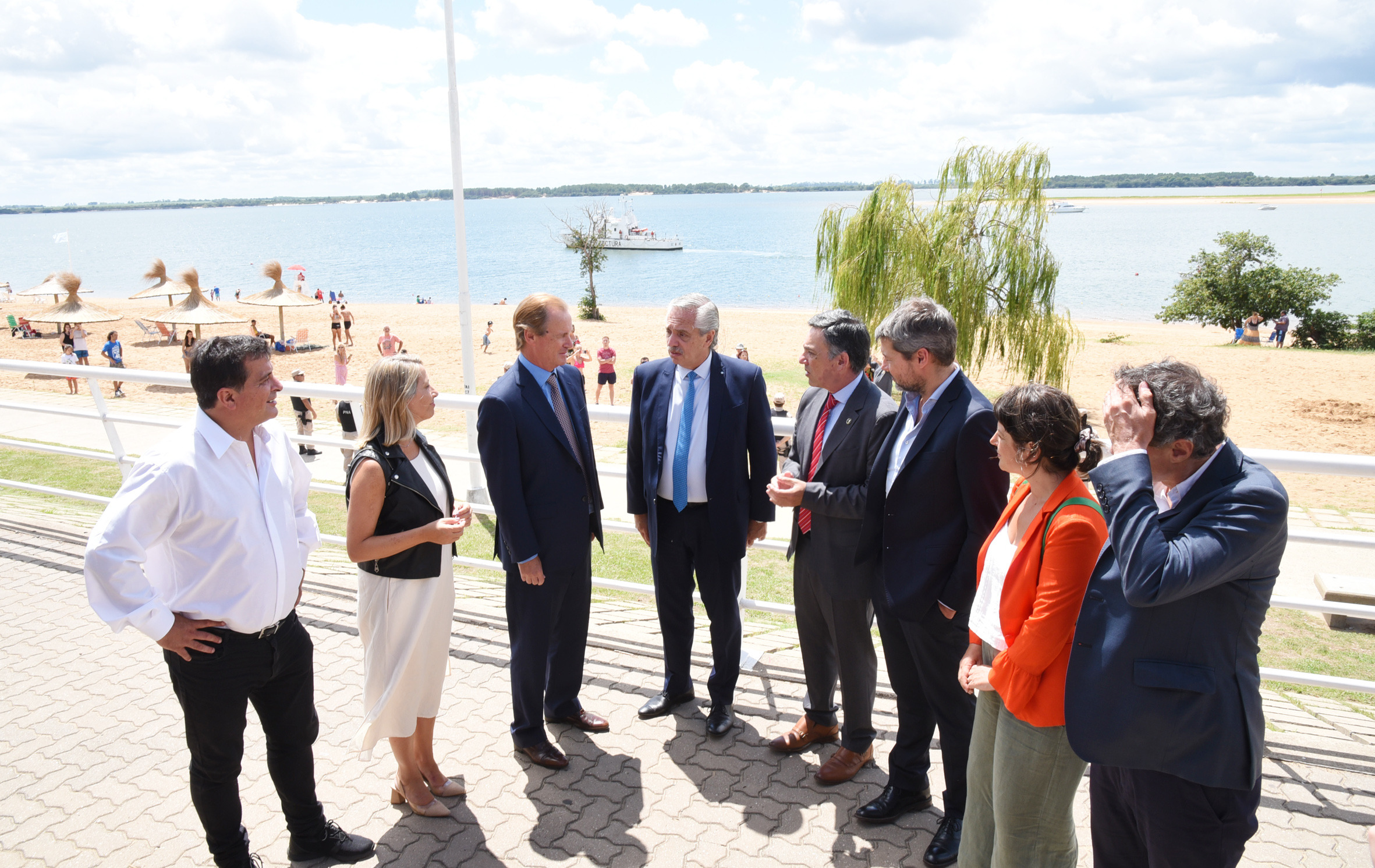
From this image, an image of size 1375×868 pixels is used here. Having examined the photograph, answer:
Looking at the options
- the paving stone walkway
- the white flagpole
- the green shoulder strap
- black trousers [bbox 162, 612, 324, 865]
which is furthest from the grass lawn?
black trousers [bbox 162, 612, 324, 865]

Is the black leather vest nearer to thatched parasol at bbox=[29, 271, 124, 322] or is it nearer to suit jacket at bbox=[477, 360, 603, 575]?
suit jacket at bbox=[477, 360, 603, 575]

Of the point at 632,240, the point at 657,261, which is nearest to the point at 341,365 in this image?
the point at 657,261

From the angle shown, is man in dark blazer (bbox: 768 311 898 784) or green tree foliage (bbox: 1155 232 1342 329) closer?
man in dark blazer (bbox: 768 311 898 784)

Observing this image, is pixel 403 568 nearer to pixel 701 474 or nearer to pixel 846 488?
pixel 701 474

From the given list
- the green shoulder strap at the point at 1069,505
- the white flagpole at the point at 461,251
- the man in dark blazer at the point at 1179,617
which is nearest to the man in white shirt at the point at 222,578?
the green shoulder strap at the point at 1069,505

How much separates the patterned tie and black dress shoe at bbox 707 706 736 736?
1.27 meters

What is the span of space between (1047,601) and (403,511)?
219 centimetres

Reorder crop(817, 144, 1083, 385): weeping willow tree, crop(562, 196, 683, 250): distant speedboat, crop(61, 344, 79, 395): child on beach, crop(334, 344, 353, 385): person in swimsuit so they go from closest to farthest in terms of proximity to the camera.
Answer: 1. crop(817, 144, 1083, 385): weeping willow tree
2. crop(334, 344, 353, 385): person in swimsuit
3. crop(61, 344, 79, 395): child on beach
4. crop(562, 196, 683, 250): distant speedboat

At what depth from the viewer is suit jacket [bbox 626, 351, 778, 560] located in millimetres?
3689

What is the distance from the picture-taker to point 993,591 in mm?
2393

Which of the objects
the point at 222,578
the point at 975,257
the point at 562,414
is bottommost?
the point at 222,578

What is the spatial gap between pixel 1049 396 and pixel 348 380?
71.4ft

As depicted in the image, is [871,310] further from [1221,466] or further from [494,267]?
[494,267]

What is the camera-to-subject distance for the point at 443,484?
319 cm
